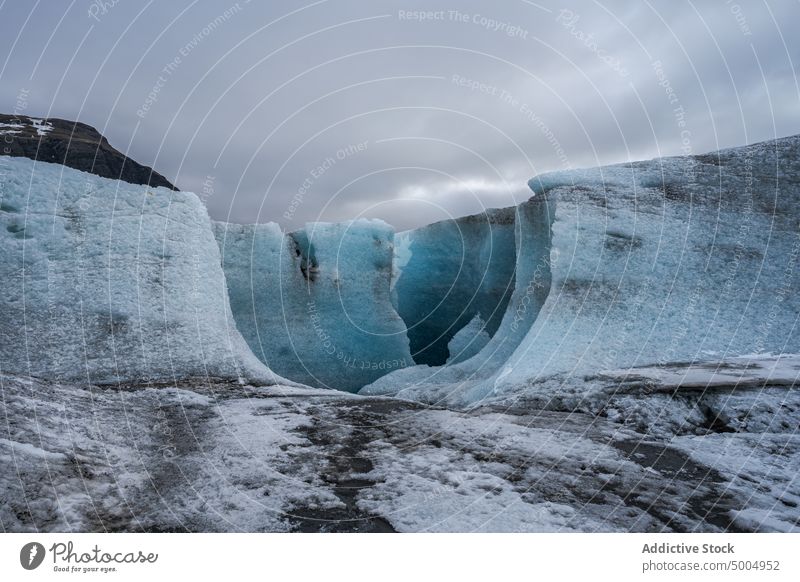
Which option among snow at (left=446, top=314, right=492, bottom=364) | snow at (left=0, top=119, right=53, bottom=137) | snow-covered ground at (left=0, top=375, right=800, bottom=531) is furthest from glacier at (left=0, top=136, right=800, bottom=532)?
snow at (left=0, top=119, right=53, bottom=137)

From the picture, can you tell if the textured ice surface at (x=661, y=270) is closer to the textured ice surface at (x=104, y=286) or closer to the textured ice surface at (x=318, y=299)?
the textured ice surface at (x=318, y=299)

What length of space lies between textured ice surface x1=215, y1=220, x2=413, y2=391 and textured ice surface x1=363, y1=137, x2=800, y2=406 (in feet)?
15.0

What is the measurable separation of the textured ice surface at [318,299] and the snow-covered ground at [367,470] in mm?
10189

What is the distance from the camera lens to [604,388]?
767 cm

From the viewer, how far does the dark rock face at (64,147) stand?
44534mm

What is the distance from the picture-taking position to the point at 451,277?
2330 centimetres

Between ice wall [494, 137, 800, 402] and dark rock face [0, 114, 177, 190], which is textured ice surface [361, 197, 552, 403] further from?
dark rock face [0, 114, 177, 190]

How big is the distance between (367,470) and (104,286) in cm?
698

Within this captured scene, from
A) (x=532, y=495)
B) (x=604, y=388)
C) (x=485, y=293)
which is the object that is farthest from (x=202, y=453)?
(x=485, y=293)

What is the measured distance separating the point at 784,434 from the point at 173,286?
10.3 meters

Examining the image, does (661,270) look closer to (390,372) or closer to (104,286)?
(390,372)

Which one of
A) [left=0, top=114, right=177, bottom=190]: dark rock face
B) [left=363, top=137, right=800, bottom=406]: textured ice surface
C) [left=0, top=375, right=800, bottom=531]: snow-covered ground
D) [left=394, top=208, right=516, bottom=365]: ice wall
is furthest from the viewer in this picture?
[left=0, top=114, right=177, bottom=190]: dark rock face

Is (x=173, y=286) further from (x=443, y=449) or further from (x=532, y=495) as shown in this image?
(x=532, y=495)

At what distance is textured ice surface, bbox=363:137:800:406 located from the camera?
1029 centimetres
